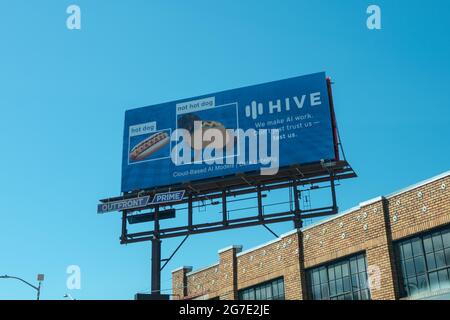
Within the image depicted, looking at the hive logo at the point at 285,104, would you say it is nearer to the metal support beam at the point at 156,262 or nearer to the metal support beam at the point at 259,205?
the metal support beam at the point at 259,205

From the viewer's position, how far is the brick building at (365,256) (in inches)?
704

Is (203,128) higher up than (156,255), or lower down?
higher up

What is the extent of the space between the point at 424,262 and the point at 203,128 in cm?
1398

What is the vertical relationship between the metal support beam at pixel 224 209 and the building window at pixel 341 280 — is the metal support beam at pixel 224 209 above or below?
above

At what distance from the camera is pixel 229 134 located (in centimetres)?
2866

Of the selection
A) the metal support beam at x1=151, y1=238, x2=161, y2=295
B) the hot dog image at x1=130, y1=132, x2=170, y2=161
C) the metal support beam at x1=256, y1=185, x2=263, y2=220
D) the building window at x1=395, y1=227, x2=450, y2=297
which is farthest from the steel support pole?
the building window at x1=395, y1=227, x2=450, y2=297

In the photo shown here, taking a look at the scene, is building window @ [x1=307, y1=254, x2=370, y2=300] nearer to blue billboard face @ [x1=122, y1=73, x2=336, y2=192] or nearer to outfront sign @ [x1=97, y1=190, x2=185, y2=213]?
blue billboard face @ [x1=122, y1=73, x2=336, y2=192]

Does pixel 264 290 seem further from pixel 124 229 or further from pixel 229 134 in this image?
pixel 124 229

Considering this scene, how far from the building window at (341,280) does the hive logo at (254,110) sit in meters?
8.53

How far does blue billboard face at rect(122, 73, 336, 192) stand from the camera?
27156 mm

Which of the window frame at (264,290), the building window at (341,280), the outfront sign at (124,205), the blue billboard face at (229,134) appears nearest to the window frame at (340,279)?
the building window at (341,280)

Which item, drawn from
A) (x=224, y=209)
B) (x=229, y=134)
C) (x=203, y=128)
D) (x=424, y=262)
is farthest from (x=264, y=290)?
(x=203, y=128)
